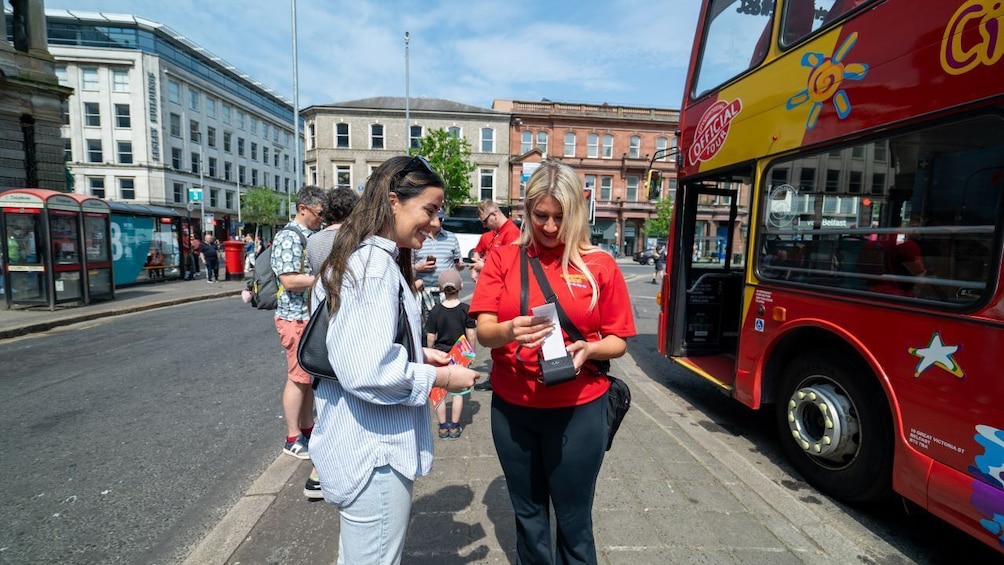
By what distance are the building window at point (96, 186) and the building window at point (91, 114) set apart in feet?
15.0

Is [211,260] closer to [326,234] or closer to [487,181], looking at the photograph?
[326,234]

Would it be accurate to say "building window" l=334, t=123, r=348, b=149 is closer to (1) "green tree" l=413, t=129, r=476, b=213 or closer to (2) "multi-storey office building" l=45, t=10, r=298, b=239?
(1) "green tree" l=413, t=129, r=476, b=213

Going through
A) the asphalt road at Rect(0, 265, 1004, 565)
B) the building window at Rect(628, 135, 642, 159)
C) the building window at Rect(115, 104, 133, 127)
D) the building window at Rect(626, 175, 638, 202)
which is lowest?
the asphalt road at Rect(0, 265, 1004, 565)

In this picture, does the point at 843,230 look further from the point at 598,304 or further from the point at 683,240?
the point at 598,304

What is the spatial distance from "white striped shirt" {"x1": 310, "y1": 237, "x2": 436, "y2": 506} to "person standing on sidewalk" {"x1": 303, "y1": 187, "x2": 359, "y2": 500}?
5.03 ft

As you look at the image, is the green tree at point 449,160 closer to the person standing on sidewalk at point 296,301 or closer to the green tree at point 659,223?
the green tree at point 659,223

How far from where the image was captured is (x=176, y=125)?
136 ft

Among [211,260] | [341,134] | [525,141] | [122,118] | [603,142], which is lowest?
[211,260]

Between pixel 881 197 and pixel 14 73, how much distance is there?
20.7m

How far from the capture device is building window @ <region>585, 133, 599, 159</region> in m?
40.7

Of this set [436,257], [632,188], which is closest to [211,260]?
[436,257]

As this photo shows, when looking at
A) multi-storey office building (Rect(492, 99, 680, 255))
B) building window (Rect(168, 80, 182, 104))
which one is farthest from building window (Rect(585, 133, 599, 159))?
building window (Rect(168, 80, 182, 104))

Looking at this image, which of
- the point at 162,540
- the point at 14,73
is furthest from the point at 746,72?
the point at 14,73

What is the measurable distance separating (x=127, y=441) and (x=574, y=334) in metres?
4.31
